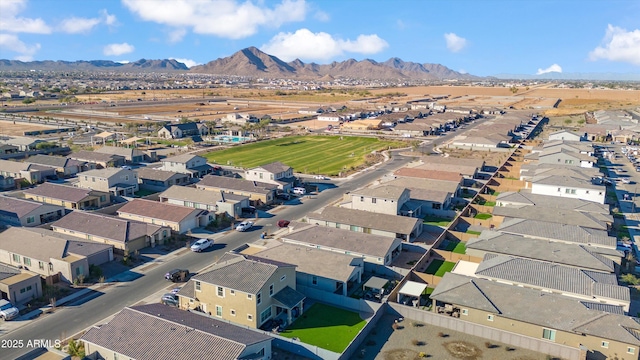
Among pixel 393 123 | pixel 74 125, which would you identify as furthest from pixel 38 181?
pixel 393 123

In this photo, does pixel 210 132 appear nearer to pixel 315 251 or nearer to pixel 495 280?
pixel 315 251

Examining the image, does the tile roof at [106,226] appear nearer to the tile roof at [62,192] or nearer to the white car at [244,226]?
the white car at [244,226]

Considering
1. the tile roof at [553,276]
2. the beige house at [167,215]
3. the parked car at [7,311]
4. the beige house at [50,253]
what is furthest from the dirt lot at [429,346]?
the beige house at [167,215]

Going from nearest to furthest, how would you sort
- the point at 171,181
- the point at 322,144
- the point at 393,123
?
the point at 171,181 → the point at 322,144 → the point at 393,123

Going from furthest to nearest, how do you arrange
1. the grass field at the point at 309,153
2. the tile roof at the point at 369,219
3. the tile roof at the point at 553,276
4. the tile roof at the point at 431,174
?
the grass field at the point at 309,153
the tile roof at the point at 431,174
the tile roof at the point at 369,219
the tile roof at the point at 553,276

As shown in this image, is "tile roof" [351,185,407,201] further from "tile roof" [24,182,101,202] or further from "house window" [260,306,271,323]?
"tile roof" [24,182,101,202]
